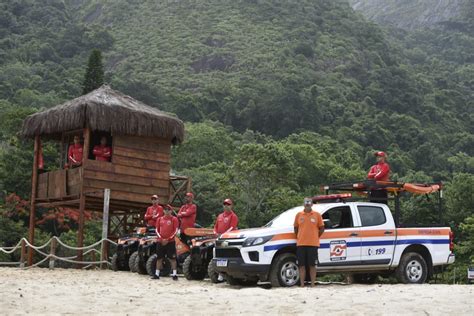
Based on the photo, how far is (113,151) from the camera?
24969 mm

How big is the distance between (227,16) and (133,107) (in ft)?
384

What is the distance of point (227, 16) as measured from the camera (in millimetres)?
140125

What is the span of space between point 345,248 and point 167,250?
4.13 meters

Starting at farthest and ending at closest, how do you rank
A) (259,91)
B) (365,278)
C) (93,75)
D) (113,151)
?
(259,91) < (93,75) < (113,151) < (365,278)

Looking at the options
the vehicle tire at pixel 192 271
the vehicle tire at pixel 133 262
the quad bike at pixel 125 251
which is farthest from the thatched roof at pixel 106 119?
the vehicle tire at pixel 192 271

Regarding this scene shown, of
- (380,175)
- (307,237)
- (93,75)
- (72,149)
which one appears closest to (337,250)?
(307,237)

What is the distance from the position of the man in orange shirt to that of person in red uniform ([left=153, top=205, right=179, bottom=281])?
11.6ft

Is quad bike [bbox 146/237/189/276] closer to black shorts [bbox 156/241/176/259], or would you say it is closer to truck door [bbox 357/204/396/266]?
black shorts [bbox 156/241/176/259]

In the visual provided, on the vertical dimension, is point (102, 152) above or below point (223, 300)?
above

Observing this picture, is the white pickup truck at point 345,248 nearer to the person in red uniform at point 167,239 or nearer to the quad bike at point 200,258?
the quad bike at point 200,258

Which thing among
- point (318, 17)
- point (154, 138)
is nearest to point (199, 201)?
point (154, 138)

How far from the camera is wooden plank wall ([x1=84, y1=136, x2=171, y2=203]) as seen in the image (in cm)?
2455

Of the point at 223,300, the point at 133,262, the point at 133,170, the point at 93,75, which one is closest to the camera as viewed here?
the point at 223,300

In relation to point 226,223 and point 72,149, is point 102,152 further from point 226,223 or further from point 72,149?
point 226,223
